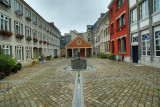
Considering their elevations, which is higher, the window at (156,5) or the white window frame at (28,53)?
the window at (156,5)

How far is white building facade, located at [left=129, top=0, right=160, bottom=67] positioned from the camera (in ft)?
28.1

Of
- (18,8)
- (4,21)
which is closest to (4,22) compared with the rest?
(4,21)

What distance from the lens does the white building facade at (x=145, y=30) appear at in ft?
28.1

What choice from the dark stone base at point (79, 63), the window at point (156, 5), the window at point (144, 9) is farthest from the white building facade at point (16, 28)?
the window at point (144, 9)

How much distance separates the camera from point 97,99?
133 inches

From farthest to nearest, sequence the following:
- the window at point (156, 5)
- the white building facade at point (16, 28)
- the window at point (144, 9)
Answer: the window at point (144, 9), the white building facade at point (16, 28), the window at point (156, 5)

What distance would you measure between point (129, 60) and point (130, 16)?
6.28 m

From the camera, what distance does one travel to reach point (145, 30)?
1006cm

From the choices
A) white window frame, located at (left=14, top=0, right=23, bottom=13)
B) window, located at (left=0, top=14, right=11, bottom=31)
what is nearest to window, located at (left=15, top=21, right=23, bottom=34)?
window, located at (left=0, top=14, right=11, bottom=31)

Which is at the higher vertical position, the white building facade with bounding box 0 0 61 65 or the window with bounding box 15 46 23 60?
the white building facade with bounding box 0 0 61 65

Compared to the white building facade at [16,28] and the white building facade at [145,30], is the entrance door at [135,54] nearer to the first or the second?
the white building facade at [145,30]

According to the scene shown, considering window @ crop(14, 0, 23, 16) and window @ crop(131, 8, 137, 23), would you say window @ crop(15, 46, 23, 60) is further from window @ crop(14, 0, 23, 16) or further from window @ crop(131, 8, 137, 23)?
window @ crop(131, 8, 137, 23)

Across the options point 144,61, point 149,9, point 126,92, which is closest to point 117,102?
point 126,92

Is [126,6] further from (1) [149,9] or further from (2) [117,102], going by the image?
(2) [117,102]
